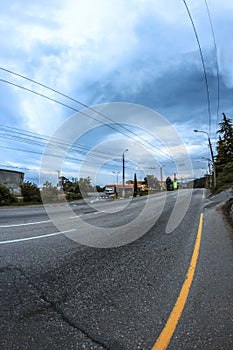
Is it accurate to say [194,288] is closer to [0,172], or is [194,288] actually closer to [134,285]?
[134,285]

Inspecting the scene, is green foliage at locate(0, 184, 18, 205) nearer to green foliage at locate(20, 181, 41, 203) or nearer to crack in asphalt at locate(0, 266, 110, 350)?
green foliage at locate(20, 181, 41, 203)

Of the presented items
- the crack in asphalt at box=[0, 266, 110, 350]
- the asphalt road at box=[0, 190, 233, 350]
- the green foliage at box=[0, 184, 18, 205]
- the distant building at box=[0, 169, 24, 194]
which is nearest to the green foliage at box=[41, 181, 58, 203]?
the green foliage at box=[0, 184, 18, 205]

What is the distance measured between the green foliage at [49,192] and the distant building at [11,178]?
1181 centimetres

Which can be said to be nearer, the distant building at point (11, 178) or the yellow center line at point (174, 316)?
the yellow center line at point (174, 316)

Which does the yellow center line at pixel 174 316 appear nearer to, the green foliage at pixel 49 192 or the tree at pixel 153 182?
the green foliage at pixel 49 192

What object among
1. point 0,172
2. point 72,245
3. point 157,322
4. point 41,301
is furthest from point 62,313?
point 0,172

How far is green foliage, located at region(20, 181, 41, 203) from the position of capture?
24266 millimetres

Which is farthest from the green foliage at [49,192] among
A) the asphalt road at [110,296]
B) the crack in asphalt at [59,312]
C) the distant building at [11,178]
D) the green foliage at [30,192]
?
the crack in asphalt at [59,312]

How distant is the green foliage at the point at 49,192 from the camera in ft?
89.6

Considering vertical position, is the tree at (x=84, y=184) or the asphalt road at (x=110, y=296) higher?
the tree at (x=84, y=184)

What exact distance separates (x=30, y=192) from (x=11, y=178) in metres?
17.5

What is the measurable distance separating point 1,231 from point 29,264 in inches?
146

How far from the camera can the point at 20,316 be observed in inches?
93.4

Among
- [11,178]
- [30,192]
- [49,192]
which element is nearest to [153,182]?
[11,178]
